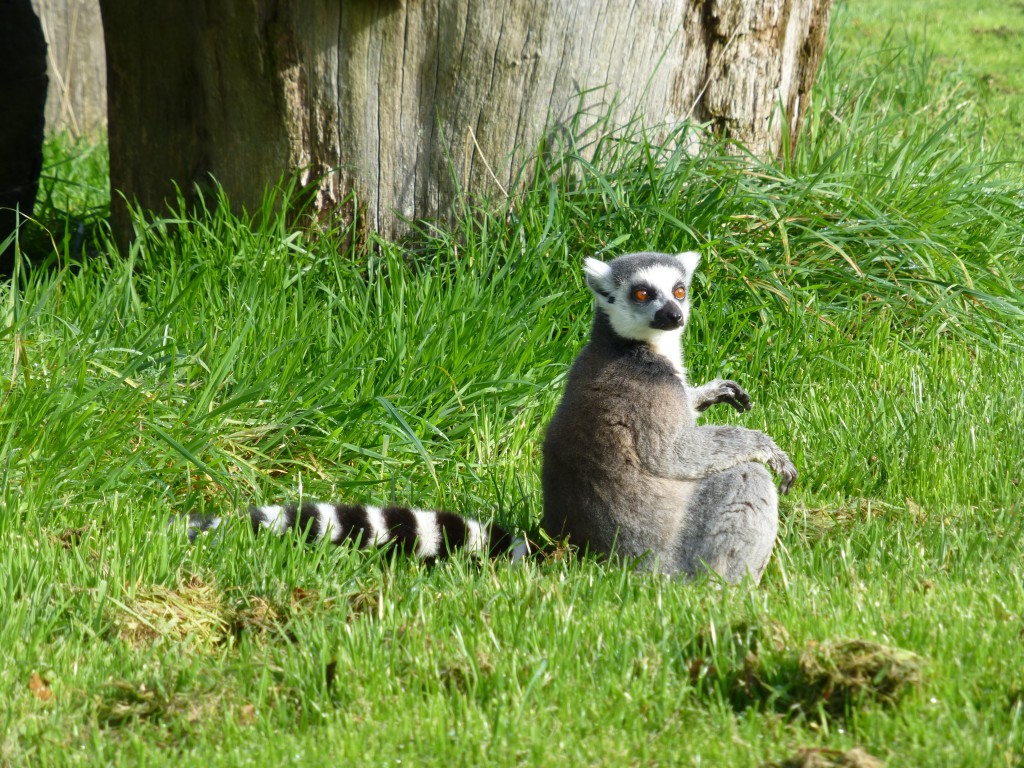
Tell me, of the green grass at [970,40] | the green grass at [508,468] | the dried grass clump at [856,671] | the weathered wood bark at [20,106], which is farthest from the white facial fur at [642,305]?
the green grass at [970,40]

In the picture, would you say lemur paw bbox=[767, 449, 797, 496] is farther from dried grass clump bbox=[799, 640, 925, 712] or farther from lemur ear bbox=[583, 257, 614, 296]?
Answer: dried grass clump bbox=[799, 640, 925, 712]

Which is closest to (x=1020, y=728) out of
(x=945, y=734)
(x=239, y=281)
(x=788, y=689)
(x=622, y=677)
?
(x=945, y=734)

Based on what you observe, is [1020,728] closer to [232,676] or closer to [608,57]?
[232,676]

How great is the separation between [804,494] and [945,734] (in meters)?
1.68

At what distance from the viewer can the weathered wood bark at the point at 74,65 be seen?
8.48 meters

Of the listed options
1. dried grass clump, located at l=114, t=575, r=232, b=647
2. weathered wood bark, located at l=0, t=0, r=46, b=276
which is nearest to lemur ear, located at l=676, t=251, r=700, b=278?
dried grass clump, located at l=114, t=575, r=232, b=647

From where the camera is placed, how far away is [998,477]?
362 centimetres

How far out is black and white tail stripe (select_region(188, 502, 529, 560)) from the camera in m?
3.16

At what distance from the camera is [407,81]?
483cm

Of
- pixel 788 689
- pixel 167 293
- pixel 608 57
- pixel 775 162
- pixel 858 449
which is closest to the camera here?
pixel 788 689

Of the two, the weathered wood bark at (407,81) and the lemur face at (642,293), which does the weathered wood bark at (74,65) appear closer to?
the weathered wood bark at (407,81)

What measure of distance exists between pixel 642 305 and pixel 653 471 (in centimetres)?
51

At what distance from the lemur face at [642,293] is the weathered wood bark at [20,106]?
379cm

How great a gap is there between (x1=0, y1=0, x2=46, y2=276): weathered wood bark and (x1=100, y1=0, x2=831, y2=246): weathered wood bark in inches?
27.3
